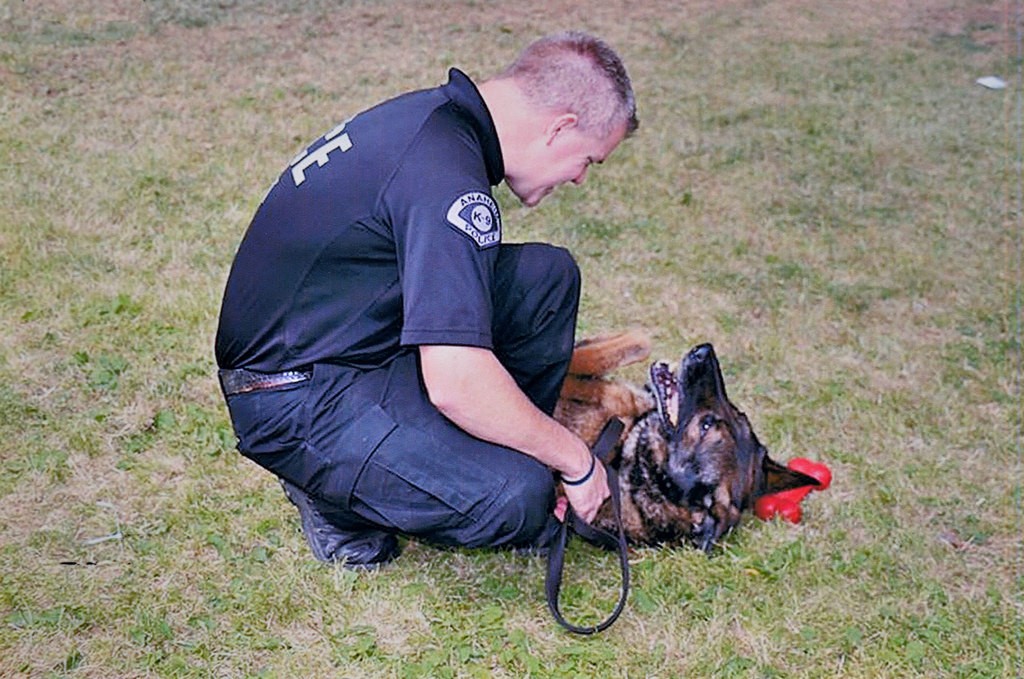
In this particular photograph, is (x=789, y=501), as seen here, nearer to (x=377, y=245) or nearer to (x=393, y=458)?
(x=393, y=458)

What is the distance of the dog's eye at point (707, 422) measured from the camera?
316 centimetres

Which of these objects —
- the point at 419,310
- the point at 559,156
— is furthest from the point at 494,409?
the point at 559,156

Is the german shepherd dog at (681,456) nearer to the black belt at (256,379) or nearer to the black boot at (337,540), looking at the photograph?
the black boot at (337,540)

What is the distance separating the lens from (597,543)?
10.2 ft

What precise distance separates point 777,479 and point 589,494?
0.78 metres

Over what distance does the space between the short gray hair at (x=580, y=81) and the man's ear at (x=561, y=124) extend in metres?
0.01

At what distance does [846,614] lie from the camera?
2.99 m

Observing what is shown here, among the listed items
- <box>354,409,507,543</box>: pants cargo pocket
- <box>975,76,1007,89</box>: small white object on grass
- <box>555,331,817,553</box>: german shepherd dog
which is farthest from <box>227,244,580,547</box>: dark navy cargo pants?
<box>975,76,1007,89</box>: small white object on grass

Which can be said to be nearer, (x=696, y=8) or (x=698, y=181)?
(x=698, y=181)

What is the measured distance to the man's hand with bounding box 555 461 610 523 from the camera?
2.75m

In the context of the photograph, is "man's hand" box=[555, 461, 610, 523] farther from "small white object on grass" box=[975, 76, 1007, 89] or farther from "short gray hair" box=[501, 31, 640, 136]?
"small white object on grass" box=[975, 76, 1007, 89]

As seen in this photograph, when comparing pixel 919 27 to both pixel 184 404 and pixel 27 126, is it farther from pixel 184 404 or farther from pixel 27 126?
pixel 184 404

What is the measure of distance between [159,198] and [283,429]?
2.90 m

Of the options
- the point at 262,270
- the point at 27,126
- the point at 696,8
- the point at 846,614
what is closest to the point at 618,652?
the point at 846,614
